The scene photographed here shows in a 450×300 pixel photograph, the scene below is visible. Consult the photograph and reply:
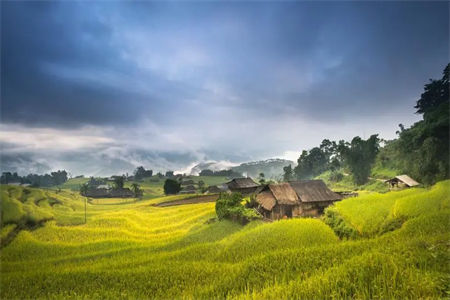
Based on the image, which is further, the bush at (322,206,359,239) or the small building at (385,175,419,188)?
the small building at (385,175,419,188)

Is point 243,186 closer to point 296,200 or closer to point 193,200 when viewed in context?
point 193,200

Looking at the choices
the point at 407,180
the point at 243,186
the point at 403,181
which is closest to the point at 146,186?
the point at 243,186

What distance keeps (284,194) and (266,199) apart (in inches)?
102

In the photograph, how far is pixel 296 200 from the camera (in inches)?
1070

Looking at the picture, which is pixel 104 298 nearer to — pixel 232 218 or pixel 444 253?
pixel 444 253

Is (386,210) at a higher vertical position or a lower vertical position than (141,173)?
lower

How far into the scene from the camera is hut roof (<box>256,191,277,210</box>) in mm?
27594

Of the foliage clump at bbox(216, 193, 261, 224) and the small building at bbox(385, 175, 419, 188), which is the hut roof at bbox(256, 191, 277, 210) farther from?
the small building at bbox(385, 175, 419, 188)

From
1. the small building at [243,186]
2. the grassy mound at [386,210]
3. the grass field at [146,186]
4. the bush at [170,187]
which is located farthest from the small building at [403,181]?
the grass field at [146,186]

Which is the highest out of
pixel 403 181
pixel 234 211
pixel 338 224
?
pixel 403 181

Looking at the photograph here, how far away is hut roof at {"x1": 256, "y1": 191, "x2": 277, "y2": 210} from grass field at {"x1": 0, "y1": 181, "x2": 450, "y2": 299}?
919cm

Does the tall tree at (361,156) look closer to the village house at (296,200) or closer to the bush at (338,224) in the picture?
the village house at (296,200)

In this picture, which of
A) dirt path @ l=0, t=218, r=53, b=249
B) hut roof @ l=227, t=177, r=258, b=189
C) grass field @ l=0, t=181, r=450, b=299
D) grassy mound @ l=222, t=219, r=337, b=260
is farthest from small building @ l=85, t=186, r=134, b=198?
grassy mound @ l=222, t=219, r=337, b=260

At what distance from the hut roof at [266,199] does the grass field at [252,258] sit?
362 inches
